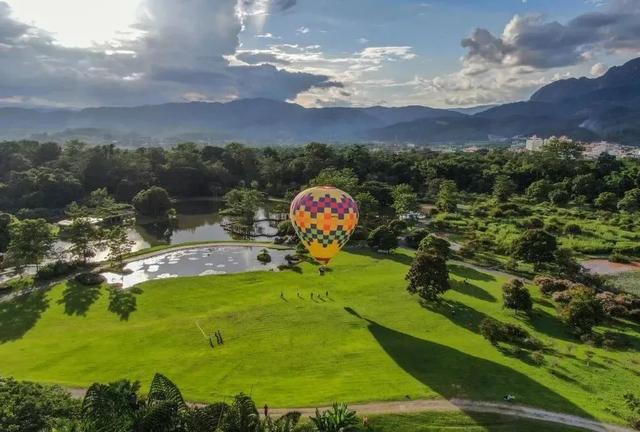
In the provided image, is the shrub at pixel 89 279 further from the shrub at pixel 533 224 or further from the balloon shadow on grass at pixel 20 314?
the shrub at pixel 533 224

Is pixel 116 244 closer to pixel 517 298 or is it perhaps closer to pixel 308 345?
pixel 308 345

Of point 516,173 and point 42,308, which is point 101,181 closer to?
point 42,308

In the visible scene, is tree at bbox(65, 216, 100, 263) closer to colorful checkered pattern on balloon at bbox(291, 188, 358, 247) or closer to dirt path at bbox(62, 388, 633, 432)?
colorful checkered pattern on balloon at bbox(291, 188, 358, 247)

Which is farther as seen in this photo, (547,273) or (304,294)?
(547,273)

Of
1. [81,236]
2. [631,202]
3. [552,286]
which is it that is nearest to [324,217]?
[552,286]

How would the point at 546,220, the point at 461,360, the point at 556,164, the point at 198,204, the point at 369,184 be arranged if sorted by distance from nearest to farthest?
the point at 461,360 → the point at 546,220 → the point at 369,184 → the point at 198,204 → the point at 556,164

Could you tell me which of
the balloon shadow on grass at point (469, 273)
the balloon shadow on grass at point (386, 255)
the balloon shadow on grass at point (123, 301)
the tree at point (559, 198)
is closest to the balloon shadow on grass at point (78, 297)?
the balloon shadow on grass at point (123, 301)

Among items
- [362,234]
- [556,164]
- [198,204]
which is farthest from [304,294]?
[556,164]
